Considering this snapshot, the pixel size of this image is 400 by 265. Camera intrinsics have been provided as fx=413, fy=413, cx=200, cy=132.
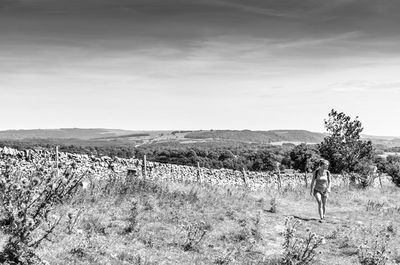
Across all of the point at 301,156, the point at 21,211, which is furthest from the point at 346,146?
the point at 21,211

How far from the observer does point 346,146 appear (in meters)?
38.6

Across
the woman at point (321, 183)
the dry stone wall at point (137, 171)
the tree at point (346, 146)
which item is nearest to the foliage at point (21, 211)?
the dry stone wall at point (137, 171)

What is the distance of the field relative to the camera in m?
7.20

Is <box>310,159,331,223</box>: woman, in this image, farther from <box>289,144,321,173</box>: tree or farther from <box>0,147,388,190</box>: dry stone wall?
<box>289,144,321,173</box>: tree

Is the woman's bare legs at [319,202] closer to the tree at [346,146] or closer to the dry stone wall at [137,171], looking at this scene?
the dry stone wall at [137,171]

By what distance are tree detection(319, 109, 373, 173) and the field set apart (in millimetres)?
24004

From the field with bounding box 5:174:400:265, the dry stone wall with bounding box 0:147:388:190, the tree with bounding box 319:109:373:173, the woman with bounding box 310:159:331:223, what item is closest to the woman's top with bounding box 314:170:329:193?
the woman with bounding box 310:159:331:223

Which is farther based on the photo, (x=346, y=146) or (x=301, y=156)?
(x=301, y=156)

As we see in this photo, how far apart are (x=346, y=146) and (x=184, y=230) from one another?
32354 millimetres

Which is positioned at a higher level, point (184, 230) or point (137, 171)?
point (137, 171)

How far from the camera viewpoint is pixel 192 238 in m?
8.56

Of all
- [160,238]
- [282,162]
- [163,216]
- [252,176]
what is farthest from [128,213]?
[282,162]

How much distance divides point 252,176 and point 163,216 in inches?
798

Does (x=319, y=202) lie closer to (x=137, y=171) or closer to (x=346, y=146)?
(x=137, y=171)
